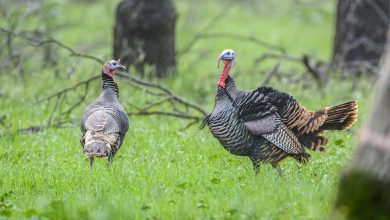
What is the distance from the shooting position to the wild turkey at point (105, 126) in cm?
659

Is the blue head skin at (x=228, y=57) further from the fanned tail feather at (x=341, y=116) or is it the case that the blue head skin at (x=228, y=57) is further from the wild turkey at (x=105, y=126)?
the wild turkey at (x=105, y=126)

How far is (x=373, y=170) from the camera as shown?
3916mm

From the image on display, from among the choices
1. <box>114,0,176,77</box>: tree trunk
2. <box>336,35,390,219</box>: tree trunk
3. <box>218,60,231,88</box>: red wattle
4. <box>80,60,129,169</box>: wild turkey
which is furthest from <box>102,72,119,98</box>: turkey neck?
<box>114,0,176,77</box>: tree trunk

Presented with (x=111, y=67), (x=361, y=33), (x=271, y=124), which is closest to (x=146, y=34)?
(x=361, y=33)

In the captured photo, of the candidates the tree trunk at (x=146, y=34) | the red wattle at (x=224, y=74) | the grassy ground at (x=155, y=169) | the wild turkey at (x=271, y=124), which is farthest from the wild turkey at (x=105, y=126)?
the tree trunk at (x=146, y=34)

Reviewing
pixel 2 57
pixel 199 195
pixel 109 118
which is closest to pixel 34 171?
pixel 109 118

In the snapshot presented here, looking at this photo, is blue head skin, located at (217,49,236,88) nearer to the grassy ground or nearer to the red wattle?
the red wattle

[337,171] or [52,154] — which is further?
[52,154]

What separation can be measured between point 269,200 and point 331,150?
9.06ft

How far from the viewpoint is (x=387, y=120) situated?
389 cm

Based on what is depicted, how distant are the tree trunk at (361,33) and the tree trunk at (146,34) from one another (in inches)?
109

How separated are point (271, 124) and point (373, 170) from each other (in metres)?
2.61

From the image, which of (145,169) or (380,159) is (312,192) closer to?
(380,159)

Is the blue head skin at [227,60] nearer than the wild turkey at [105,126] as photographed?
No
